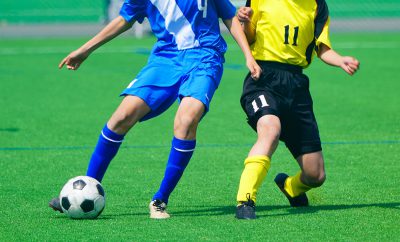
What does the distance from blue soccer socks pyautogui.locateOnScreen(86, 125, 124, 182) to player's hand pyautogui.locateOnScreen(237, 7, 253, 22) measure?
1.19 meters

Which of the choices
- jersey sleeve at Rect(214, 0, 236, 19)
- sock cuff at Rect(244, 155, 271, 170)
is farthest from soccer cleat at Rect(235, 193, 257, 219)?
jersey sleeve at Rect(214, 0, 236, 19)

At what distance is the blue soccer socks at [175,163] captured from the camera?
671 centimetres

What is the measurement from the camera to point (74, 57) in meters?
7.02

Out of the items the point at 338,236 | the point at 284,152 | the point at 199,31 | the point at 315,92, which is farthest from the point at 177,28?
the point at 315,92

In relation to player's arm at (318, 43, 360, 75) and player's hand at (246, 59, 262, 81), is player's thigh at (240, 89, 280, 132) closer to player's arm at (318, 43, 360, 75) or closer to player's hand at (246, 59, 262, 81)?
player's hand at (246, 59, 262, 81)

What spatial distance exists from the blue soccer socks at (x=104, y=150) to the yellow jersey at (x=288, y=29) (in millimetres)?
1189

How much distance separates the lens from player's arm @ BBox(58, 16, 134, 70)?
276 inches

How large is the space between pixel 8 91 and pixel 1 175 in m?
6.72

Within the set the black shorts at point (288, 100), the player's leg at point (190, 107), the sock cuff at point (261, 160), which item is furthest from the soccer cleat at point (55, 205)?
the black shorts at point (288, 100)

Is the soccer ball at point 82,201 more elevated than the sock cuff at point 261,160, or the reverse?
the sock cuff at point 261,160

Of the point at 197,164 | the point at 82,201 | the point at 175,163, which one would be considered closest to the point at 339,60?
the point at 175,163

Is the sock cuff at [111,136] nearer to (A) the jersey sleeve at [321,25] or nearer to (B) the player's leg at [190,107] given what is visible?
(B) the player's leg at [190,107]

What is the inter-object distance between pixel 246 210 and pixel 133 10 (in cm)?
167

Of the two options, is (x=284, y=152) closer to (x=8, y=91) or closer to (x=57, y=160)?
(x=57, y=160)
